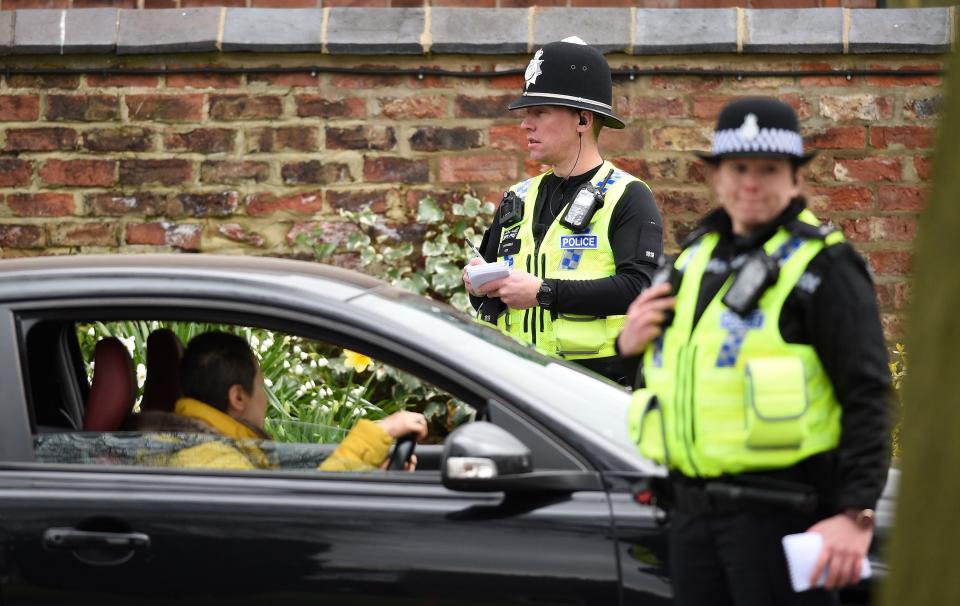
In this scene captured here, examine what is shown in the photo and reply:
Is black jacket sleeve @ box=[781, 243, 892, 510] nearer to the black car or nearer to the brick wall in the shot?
the black car

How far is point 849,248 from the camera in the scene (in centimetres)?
293

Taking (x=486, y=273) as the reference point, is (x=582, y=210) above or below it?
above

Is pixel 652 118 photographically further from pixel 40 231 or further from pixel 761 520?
pixel 761 520

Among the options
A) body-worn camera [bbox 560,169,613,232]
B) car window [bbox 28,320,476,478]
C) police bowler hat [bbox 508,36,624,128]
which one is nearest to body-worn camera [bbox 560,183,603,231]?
body-worn camera [bbox 560,169,613,232]

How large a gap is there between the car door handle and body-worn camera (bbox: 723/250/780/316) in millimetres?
1363

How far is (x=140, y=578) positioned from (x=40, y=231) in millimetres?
4556

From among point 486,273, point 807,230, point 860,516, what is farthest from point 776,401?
point 486,273

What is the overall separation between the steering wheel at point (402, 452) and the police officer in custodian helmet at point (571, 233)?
113 centimetres

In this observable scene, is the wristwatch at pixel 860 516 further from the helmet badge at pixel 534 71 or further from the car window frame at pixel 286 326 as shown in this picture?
the helmet badge at pixel 534 71

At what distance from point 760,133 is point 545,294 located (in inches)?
68.3

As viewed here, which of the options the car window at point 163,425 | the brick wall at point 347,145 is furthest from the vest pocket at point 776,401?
the brick wall at point 347,145

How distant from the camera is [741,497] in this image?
2848 millimetres

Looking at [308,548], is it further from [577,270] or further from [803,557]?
[577,270]

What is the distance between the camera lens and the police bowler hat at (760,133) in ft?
9.77
